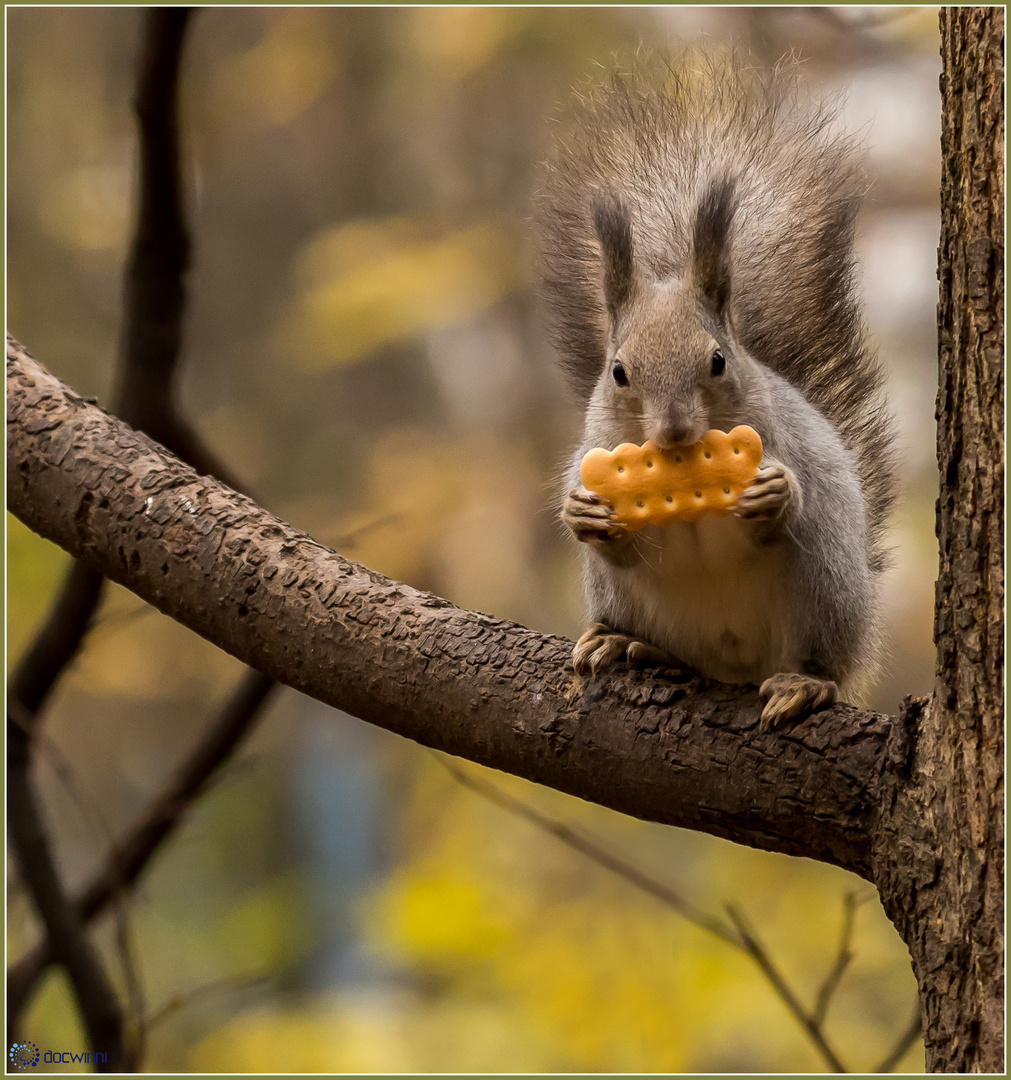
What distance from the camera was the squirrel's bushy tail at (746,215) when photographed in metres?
1.91

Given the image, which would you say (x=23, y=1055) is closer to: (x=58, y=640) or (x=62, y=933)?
(x=62, y=933)

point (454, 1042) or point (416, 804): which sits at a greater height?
point (416, 804)

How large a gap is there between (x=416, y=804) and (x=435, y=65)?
312 centimetres

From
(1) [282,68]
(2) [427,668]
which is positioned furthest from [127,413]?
(1) [282,68]

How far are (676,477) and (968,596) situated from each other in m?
0.49

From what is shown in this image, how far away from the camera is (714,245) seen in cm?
169

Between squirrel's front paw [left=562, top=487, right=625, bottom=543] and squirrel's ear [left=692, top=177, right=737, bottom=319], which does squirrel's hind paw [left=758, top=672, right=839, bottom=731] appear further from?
squirrel's ear [left=692, top=177, right=737, bottom=319]

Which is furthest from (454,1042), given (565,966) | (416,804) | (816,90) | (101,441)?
(816,90)

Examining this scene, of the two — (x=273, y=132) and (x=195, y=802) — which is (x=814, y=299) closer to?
(x=195, y=802)

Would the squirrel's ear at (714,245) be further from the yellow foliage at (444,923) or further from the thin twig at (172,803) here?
the yellow foliage at (444,923)

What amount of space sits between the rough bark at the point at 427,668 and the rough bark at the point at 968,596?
106 mm

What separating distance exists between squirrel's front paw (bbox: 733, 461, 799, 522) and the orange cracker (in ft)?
0.04

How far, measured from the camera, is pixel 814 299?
1913 mm

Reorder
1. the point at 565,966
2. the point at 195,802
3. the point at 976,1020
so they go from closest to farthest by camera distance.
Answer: the point at 976,1020 < the point at 195,802 < the point at 565,966
